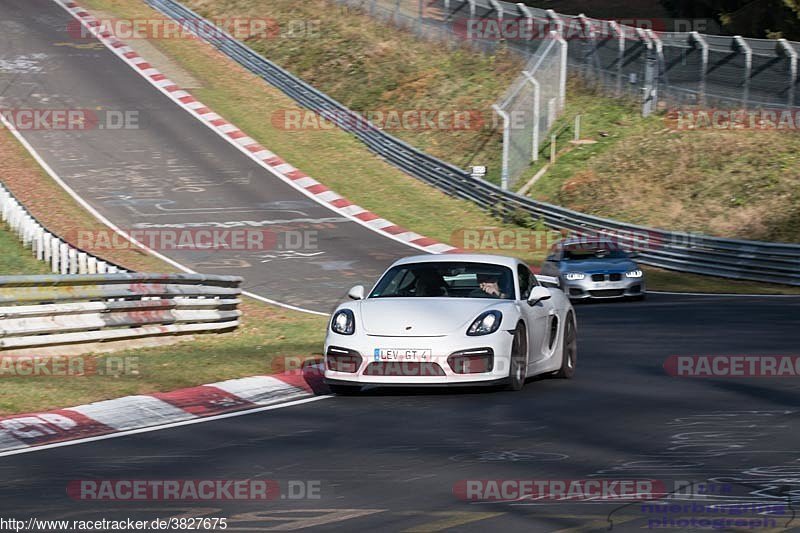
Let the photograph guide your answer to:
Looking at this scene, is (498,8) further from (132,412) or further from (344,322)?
(132,412)

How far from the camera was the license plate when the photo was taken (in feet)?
38.7

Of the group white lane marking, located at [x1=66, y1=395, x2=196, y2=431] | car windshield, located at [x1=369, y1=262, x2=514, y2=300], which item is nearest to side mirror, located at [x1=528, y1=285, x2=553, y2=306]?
car windshield, located at [x1=369, y1=262, x2=514, y2=300]

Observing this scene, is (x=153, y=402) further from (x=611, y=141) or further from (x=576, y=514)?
(x=611, y=141)

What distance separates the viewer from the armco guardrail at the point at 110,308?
14320mm

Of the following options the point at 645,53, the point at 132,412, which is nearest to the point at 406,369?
the point at 132,412

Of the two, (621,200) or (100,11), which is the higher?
(100,11)

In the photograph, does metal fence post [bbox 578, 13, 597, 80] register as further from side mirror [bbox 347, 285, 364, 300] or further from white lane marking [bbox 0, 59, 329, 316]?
side mirror [bbox 347, 285, 364, 300]

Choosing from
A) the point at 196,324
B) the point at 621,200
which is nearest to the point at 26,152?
the point at 621,200

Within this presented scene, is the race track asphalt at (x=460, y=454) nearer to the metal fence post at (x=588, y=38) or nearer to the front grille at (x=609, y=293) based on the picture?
the front grille at (x=609, y=293)

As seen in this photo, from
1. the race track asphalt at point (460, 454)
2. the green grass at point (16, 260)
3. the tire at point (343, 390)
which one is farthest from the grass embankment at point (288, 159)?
the race track asphalt at point (460, 454)

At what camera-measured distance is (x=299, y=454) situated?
9.08 meters

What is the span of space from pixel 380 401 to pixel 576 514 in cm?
515

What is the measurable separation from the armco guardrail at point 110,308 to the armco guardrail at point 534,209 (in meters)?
13.4

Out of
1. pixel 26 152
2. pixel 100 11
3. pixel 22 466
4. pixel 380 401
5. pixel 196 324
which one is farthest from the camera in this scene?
pixel 100 11
